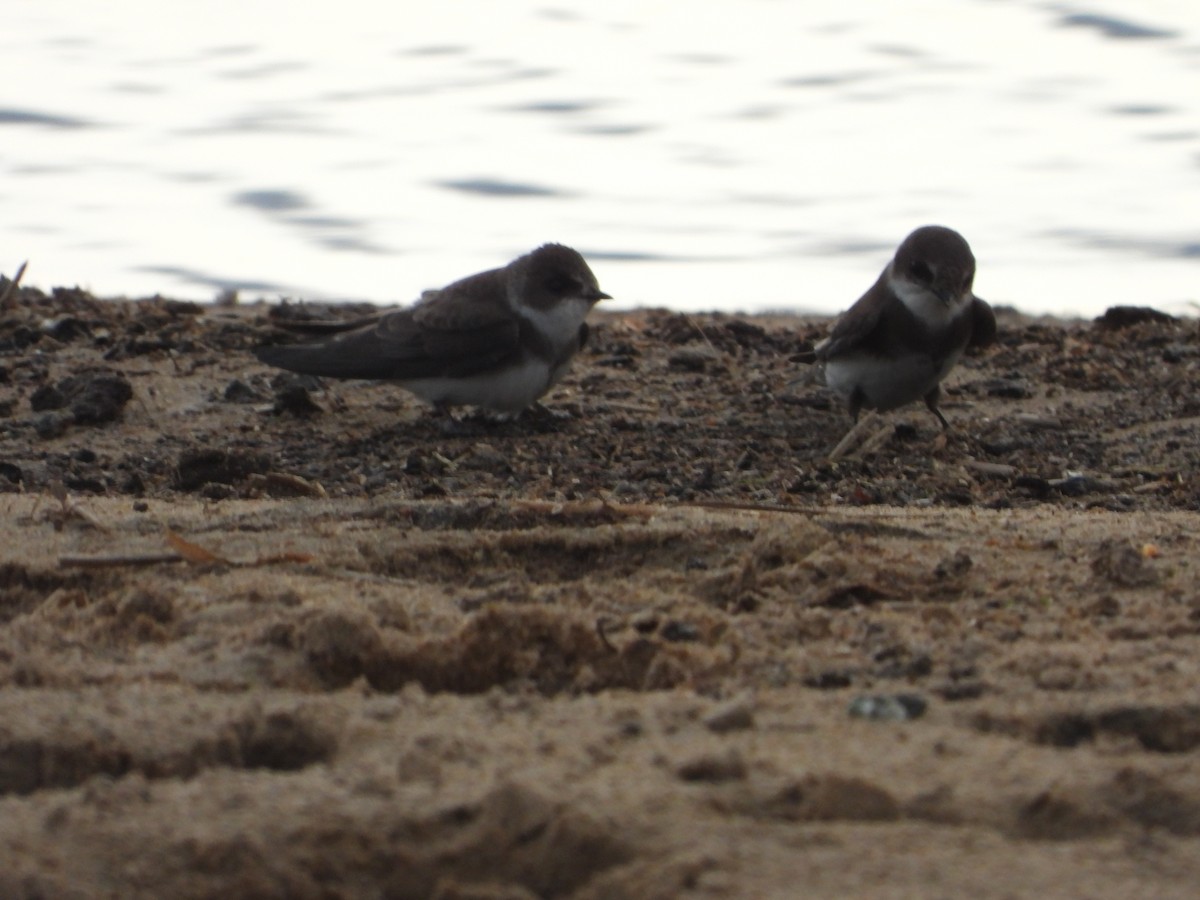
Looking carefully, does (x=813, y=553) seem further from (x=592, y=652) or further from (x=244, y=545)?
(x=244, y=545)

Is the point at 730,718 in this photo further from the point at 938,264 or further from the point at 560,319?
the point at 938,264

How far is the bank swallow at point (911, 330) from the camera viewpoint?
637cm

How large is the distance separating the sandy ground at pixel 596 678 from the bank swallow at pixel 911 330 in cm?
99

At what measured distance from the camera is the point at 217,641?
2938 millimetres

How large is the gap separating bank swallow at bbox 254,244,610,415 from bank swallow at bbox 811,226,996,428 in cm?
94

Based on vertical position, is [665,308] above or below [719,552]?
above

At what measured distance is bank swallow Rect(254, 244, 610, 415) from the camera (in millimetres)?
6383

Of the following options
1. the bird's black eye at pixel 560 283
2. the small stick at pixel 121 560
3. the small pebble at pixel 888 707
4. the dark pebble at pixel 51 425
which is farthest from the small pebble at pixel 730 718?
the bird's black eye at pixel 560 283

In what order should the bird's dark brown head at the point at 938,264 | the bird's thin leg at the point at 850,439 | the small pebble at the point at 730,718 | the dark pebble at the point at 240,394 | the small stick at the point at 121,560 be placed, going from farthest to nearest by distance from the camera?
the bird's dark brown head at the point at 938,264
the dark pebble at the point at 240,394
the bird's thin leg at the point at 850,439
the small stick at the point at 121,560
the small pebble at the point at 730,718

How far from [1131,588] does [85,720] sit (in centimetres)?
182

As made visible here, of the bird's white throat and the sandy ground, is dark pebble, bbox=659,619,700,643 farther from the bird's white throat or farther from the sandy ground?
the bird's white throat

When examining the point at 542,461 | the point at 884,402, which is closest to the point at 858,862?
the point at 542,461

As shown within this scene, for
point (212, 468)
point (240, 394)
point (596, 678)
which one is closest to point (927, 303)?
point (240, 394)

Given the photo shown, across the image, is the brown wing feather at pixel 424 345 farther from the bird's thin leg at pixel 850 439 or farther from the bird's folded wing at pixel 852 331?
the bird's thin leg at pixel 850 439
